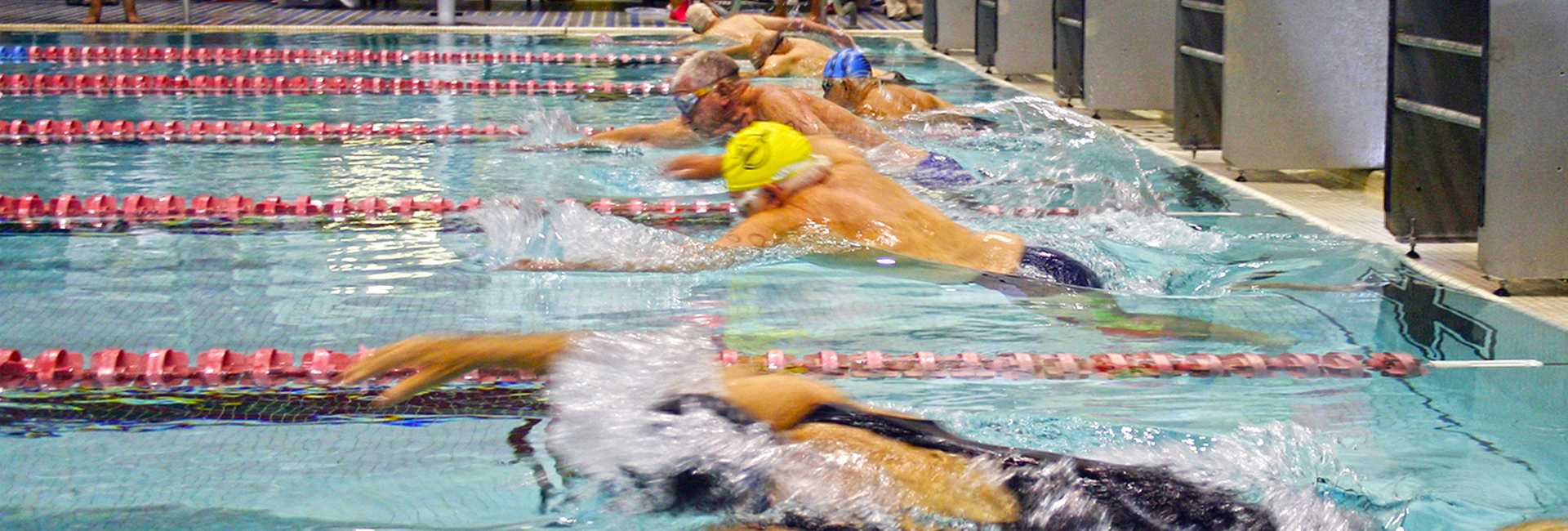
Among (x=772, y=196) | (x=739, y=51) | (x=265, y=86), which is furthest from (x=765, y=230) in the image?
(x=739, y=51)

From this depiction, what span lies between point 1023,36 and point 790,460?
8745 mm

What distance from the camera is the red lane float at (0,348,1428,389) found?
3.16m

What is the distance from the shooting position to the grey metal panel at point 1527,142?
13.1 feet

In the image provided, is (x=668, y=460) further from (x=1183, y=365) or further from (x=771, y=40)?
(x=771, y=40)

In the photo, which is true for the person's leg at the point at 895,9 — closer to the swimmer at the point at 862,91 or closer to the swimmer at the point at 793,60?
the swimmer at the point at 793,60

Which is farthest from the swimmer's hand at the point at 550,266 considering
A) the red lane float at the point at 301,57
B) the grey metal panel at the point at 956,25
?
the grey metal panel at the point at 956,25

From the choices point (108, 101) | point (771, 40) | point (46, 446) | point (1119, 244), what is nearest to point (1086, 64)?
point (771, 40)

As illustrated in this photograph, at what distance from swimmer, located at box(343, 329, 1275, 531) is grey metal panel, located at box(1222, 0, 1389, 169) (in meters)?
4.21

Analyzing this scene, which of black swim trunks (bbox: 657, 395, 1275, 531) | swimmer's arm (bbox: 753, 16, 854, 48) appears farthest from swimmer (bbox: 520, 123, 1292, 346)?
swimmer's arm (bbox: 753, 16, 854, 48)

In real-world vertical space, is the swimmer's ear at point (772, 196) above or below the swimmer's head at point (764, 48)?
below

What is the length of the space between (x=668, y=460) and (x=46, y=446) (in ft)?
4.44

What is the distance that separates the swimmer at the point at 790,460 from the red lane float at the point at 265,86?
6734 millimetres

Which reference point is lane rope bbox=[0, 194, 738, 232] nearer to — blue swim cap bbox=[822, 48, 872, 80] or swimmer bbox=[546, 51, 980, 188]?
swimmer bbox=[546, 51, 980, 188]

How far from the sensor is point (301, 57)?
1093cm
